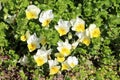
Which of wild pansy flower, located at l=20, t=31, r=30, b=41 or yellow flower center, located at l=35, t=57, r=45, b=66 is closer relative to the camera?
yellow flower center, located at l=35, t=57, r=45, b=66

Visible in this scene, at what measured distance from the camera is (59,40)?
4.25 m

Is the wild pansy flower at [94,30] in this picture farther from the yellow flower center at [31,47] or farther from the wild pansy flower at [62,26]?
the yellow flower center at [31,47]

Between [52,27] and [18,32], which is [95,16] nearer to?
[52,27]

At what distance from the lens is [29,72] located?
427cm

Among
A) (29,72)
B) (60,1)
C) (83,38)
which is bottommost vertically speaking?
(29,72)

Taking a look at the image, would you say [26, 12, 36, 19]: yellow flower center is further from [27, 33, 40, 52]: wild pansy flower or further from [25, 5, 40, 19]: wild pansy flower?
[27, 33, 40, 52]: wild pansy flower

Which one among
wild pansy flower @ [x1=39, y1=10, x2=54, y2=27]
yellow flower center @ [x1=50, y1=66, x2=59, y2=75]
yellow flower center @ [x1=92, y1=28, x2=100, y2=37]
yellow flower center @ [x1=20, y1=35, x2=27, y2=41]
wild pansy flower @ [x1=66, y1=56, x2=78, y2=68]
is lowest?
yellow flower center @ [x1=50, y1=66, x2=59, y2=75]

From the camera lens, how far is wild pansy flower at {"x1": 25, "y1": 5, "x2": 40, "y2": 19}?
428cm

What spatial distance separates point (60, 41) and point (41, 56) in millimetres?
241

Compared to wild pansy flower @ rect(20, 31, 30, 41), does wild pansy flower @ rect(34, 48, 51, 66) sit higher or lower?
lower

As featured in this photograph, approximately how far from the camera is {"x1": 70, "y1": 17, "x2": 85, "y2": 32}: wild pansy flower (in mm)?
4254

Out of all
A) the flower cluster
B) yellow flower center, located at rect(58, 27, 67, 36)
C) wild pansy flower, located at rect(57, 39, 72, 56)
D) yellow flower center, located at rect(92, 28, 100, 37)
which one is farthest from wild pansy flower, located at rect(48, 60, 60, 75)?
yellow flower center, located at rect(92, 28, 100, 37)

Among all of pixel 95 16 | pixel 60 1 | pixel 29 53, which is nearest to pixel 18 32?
pixel 29 53

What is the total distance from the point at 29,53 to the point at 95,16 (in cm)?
76
